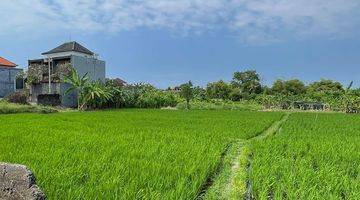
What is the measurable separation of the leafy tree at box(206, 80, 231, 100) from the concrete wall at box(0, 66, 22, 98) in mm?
21658

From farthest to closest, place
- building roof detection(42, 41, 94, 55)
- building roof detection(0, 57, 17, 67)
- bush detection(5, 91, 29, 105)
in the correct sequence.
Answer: building roof detection(42, 41, 94, 55) → building roof detection(0, 57, 17, 67) → bush detection(5, 91, 29, 105)

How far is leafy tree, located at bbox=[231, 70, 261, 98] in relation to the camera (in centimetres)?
5418

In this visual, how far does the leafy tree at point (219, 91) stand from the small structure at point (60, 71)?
49.8 feet

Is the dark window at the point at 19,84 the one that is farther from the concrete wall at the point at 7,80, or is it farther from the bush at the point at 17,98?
the bush at the point at 17,98

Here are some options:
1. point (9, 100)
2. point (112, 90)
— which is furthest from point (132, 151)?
point (112, 90)

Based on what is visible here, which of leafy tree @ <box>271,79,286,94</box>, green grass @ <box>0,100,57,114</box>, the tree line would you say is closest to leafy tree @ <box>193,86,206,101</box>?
the tree line

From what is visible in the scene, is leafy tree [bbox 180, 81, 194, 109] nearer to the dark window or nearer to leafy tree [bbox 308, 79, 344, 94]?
the dark window

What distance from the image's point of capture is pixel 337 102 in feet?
124

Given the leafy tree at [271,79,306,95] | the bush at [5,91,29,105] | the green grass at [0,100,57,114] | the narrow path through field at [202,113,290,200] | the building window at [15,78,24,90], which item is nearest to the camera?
the narrow path through field at [202,113,290,200]

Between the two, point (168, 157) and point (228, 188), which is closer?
point (228, 188)

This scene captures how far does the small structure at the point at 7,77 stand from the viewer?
3172 centimetres

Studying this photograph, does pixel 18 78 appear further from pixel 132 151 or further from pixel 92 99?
pixel 132 151

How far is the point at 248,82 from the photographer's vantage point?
5481 centimetres

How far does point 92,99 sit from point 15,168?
28014mm
